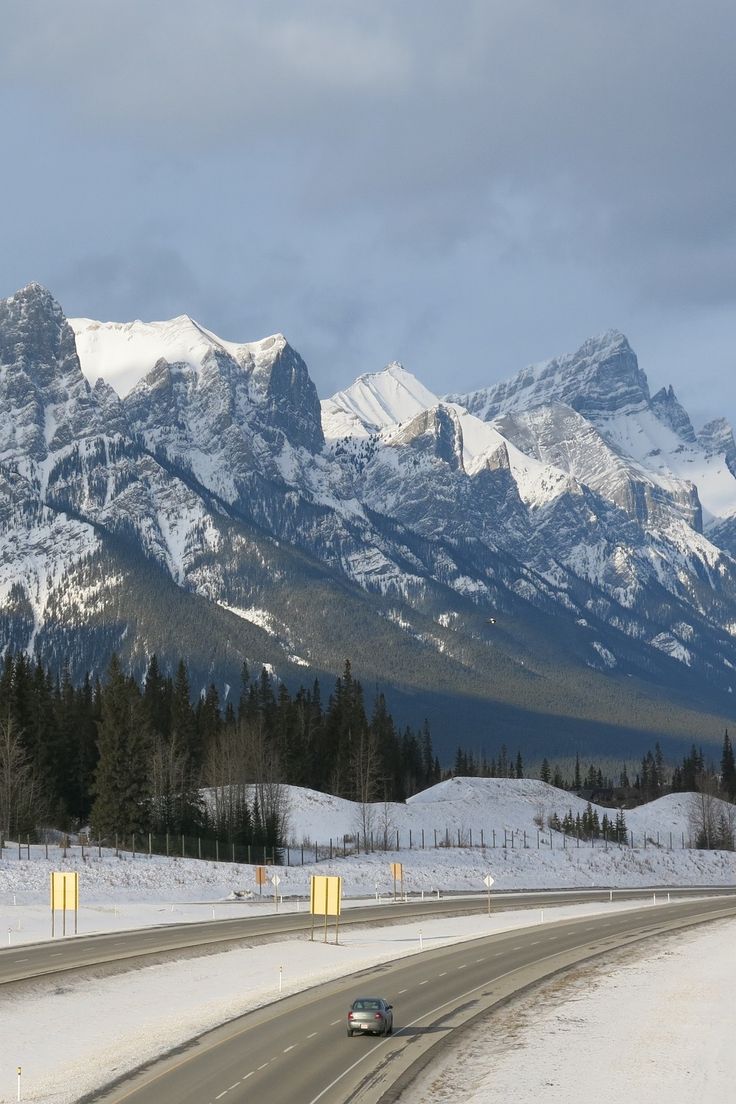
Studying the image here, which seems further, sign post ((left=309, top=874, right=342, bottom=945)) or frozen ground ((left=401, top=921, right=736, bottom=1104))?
sign post ((left=309, top=874, right=342, bottom=945))

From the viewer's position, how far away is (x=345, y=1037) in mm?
58531

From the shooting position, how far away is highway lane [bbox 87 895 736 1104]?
4953cm

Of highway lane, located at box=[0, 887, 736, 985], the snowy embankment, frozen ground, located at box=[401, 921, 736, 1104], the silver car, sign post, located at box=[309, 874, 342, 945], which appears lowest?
frozen ground, located at box=[401, 921, 736, 1104]

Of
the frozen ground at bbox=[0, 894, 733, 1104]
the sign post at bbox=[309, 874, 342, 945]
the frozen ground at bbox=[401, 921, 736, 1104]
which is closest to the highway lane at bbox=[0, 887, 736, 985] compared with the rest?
the frozen ground at bbox=[0, 894, 733, 1104]

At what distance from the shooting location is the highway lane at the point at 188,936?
78312 millimetres

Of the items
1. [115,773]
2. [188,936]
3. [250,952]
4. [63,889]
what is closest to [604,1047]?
[250,952]

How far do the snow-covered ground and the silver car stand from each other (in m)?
3.47

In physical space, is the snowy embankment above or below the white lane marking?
above

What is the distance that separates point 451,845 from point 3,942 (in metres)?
103

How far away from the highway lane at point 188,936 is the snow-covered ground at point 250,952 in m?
2.75

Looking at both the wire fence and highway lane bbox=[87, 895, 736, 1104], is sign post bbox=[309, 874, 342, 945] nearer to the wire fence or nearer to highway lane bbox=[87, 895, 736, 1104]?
highway lane bbox=[87, 895, 736, 1104]

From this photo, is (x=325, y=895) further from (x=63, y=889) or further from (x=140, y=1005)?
(x=140, y=1005)

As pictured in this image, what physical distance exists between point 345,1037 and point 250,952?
27061mm

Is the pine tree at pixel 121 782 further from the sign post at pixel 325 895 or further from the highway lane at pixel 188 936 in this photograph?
the sign post at pixel 325 895
